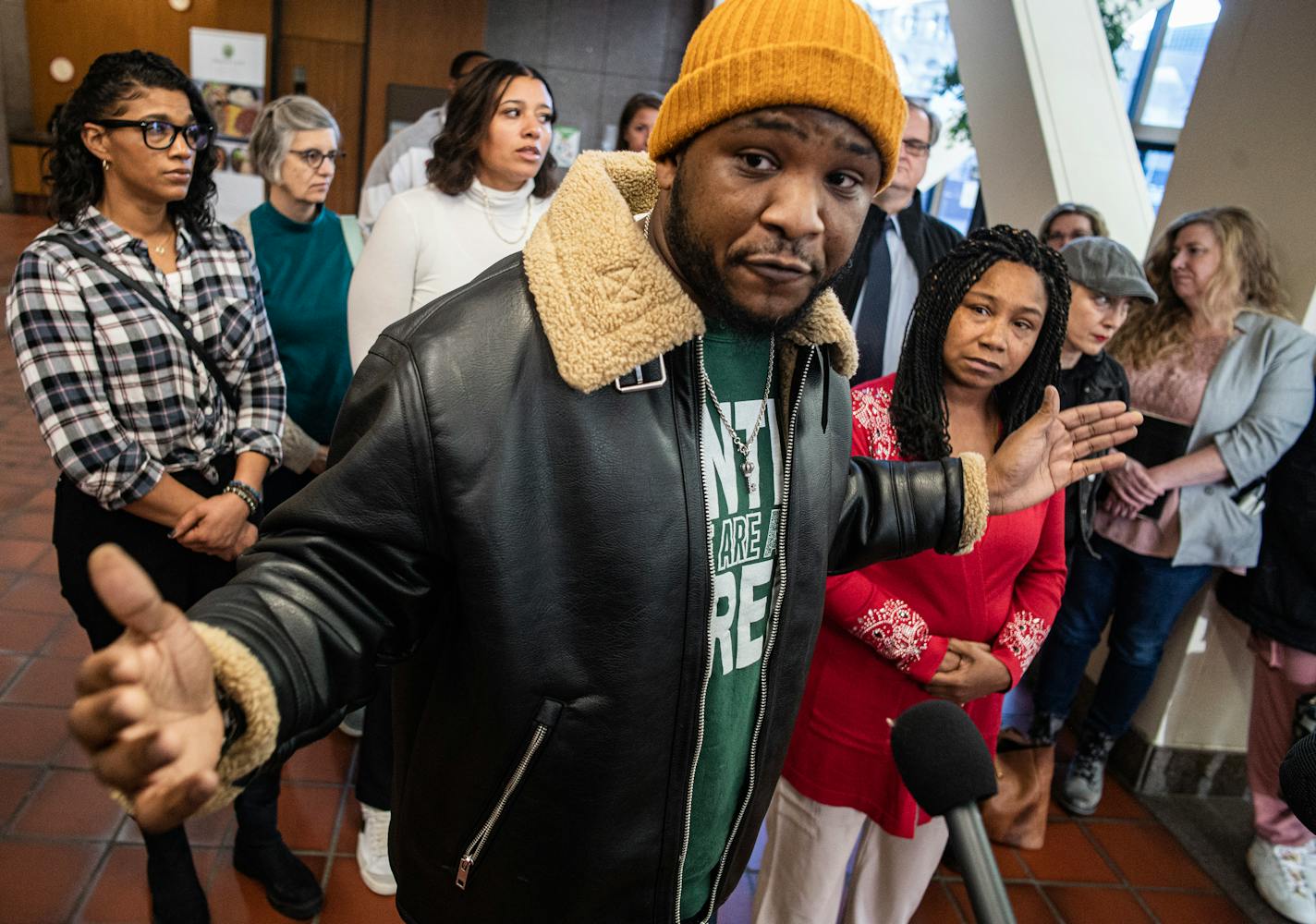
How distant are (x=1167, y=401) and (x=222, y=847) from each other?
3081 millimetres

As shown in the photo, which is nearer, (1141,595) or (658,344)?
(658,344)

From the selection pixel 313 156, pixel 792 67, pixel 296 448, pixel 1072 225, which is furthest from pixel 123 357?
pixel 1072 225

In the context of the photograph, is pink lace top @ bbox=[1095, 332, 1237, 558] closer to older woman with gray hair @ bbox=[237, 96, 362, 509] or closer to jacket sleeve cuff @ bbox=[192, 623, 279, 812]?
older woman with gray hair @ bbox=[237, 96, 362, 509]

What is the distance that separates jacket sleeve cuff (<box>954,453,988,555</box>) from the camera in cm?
156

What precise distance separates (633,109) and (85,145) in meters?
2.14

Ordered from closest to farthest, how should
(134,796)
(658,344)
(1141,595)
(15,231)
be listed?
1. (134,796)
2. (658,344)
3. (1141,595)
4. (15,231)

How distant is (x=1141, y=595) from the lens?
10.2ft

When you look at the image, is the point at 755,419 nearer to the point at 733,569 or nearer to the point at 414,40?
the point at 733,569

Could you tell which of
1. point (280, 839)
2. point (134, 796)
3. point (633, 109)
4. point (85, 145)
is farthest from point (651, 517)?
point (633, 109)

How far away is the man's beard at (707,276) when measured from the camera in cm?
108

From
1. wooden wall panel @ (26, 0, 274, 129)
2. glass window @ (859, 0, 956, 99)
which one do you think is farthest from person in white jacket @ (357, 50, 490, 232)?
wooden wall panel @ (26, 0, 274, 129)

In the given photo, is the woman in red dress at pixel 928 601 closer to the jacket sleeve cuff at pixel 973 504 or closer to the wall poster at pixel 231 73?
the jacket sleeve cuff at pixel 973 504

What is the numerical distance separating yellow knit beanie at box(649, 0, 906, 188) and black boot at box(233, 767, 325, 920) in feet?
6.46

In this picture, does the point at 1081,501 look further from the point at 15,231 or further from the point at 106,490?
the point at 15,231
